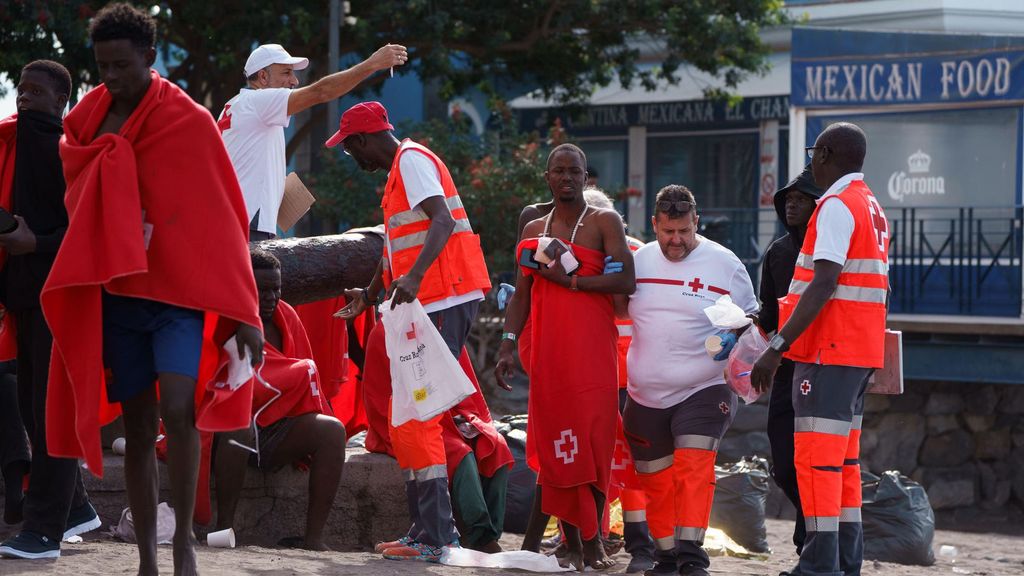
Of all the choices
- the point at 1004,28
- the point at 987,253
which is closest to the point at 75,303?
the point at 987,253

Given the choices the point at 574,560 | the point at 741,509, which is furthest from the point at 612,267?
the point at 741,509

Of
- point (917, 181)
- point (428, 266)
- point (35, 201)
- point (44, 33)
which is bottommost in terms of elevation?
point (428, 266)

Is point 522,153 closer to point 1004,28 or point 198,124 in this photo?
point 1004,28

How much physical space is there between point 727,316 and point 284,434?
6.55ft

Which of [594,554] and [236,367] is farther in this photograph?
[594,554]

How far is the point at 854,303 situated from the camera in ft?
17.9

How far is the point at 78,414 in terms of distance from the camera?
13.8 feet

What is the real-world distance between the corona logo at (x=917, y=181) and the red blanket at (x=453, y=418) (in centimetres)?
920

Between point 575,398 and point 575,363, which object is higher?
point 575,363

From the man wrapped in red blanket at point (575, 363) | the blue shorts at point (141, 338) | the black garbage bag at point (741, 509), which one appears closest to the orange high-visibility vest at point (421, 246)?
the man wrapped in red blanket at point (575, 363)

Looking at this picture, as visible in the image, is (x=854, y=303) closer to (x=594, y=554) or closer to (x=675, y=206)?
(x=675, y=206)

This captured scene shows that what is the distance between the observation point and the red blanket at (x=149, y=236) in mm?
4172

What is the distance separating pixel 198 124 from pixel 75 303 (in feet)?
2.09

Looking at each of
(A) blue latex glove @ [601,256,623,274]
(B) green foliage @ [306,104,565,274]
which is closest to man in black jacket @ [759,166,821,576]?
(A) blue latex glove @ [601,256,623,274]
